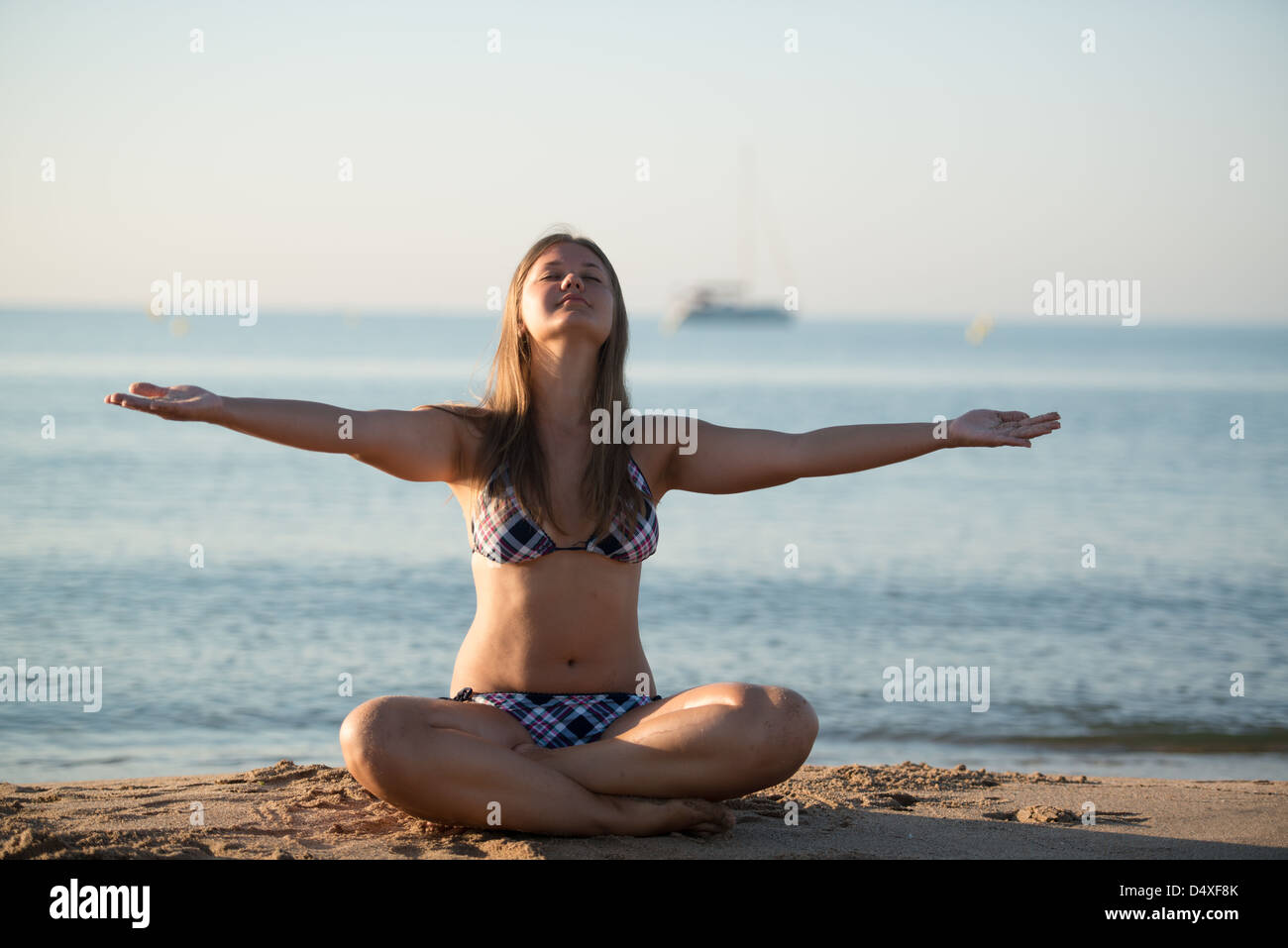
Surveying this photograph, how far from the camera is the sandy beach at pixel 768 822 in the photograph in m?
3.69

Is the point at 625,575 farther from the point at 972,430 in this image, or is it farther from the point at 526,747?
the point at 972,430

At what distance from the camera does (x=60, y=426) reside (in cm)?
2139

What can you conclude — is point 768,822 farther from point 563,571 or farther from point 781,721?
point 563,571

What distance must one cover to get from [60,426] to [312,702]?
17.2m

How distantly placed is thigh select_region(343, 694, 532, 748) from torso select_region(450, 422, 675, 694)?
0.68 feet

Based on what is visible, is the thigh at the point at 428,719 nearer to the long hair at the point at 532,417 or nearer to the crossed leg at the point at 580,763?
the crossed leg at the point at 580,763

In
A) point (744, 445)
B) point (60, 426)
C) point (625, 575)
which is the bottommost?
point (625, 575)

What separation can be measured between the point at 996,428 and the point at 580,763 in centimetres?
181

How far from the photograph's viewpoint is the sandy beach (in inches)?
145

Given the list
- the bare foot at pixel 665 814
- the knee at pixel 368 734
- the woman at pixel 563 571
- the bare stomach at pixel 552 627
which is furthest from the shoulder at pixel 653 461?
the knee at pixel 368 734

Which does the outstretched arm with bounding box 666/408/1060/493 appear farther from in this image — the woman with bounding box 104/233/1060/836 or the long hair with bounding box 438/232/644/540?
the long hair with bounding box 438/232/644/540

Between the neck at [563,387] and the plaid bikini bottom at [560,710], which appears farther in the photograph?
the neck at [563,387]

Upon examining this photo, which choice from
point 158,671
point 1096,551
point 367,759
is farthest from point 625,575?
point 1096,551

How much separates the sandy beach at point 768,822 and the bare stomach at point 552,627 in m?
0.52
